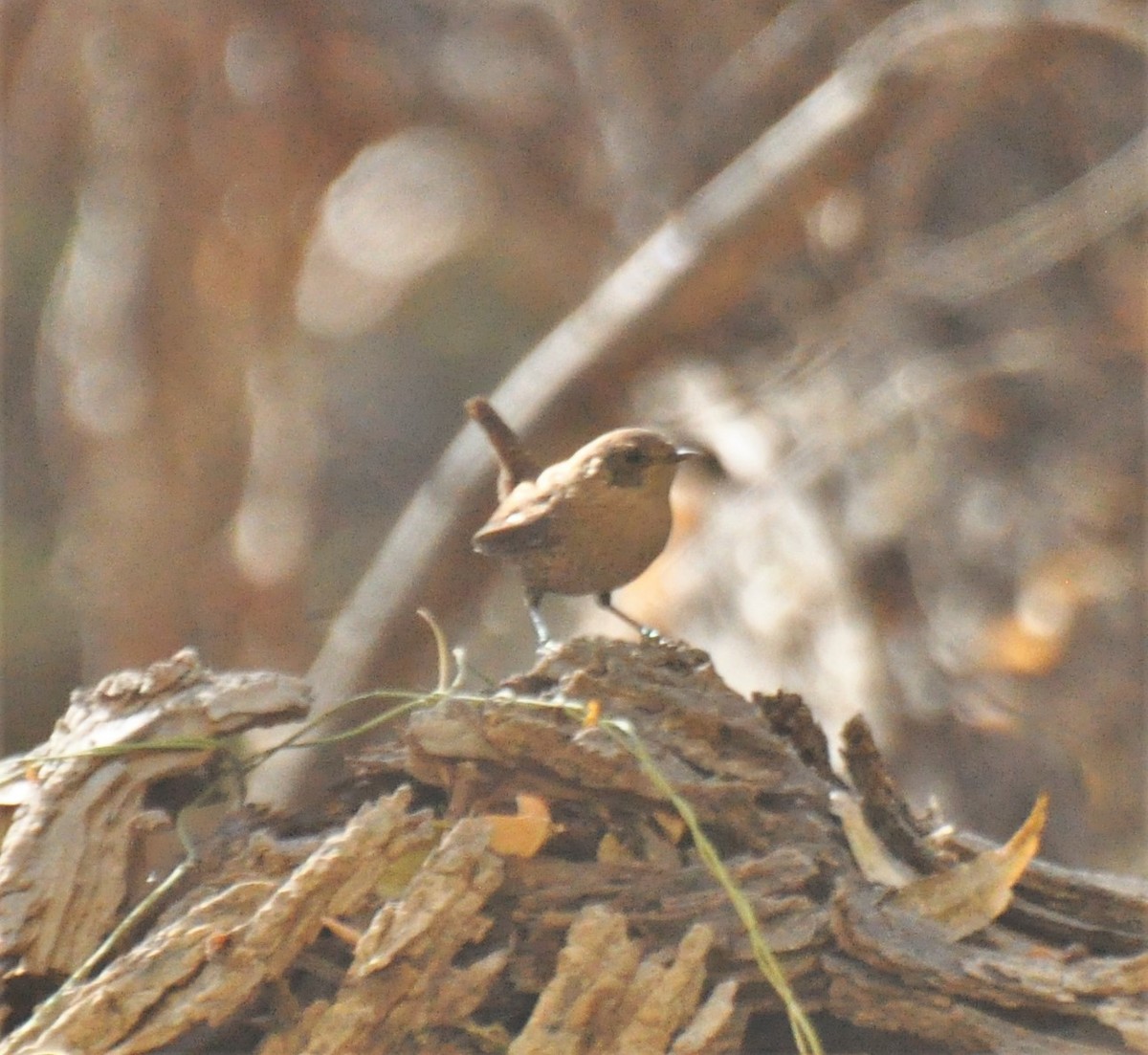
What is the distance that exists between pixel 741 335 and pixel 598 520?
2.58 meters

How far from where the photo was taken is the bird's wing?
180 cm

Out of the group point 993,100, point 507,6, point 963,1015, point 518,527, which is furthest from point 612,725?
point 507,6

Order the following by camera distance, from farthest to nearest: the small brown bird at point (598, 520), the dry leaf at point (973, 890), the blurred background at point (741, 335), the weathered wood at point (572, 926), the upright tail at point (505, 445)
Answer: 1. the blurred background at point (741, 335)
2. the upright tail at point (505, 445)
3. the small brown bird at point (598, 520)
4. the dry leaf at point (973, 890)
5. the weathered wood at point (572, 926)

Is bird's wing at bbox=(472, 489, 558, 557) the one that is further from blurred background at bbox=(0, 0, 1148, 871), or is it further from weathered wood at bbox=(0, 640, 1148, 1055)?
blurred background at bbox=(0, 0, 1148, 871)

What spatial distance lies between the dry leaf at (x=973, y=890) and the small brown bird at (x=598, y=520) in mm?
514

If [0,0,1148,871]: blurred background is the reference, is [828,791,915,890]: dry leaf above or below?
below

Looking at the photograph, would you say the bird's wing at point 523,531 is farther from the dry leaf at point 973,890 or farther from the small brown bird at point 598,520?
the dry leaf at point 973,890

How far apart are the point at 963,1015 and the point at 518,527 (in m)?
0.82

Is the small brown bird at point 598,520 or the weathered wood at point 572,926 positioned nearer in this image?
the weathered wood at point 572,926

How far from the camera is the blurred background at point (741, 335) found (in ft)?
11.8

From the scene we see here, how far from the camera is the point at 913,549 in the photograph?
3736mm

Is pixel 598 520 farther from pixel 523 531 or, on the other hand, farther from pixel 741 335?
pixel 741 335

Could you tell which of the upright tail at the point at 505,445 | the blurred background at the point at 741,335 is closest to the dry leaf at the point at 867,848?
the upright tail at the point at 505,445

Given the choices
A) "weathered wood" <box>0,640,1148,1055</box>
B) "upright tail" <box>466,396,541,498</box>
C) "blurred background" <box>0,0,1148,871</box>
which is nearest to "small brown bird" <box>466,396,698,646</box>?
"upright tail" <box>466,396,541,498</box>
